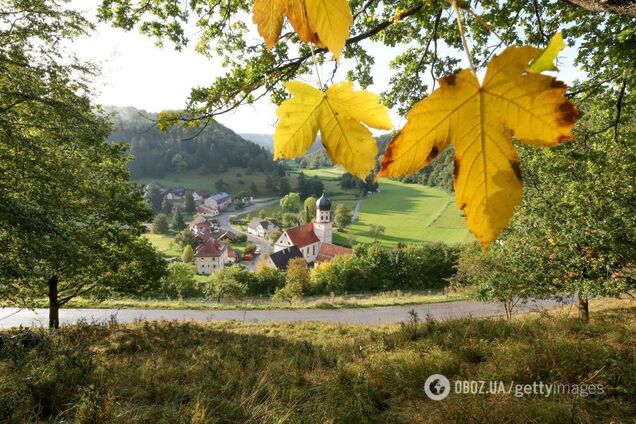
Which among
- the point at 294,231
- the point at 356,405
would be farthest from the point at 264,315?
the point at 294,231

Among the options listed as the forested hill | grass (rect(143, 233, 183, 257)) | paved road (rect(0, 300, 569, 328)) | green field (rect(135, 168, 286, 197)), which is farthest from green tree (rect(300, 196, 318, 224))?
paved road (rect(0, 300, 569, 328))

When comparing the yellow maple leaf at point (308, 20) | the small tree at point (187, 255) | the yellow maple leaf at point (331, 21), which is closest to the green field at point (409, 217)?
the small tree at point (187, 255)

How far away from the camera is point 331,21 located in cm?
48

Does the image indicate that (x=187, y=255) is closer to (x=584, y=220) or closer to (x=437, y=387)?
(x=584, y=220)

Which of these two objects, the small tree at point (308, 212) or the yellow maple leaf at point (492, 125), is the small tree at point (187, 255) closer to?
the small tree at point (308, 212)

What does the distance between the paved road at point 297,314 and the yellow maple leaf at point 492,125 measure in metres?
17.2

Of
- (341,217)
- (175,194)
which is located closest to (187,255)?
(341,217)

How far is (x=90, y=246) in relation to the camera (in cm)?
886

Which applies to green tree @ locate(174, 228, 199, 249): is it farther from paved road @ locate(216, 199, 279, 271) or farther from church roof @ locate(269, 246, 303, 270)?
church roof @ locate(269, 246, 303, 270)

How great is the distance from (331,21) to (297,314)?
1915cm

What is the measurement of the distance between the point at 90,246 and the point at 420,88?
29.9 ft

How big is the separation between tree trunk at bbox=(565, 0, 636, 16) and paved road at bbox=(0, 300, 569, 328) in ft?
56.0

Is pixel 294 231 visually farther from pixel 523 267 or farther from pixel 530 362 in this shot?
pixel 530 362

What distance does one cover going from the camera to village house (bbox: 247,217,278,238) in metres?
60.2
